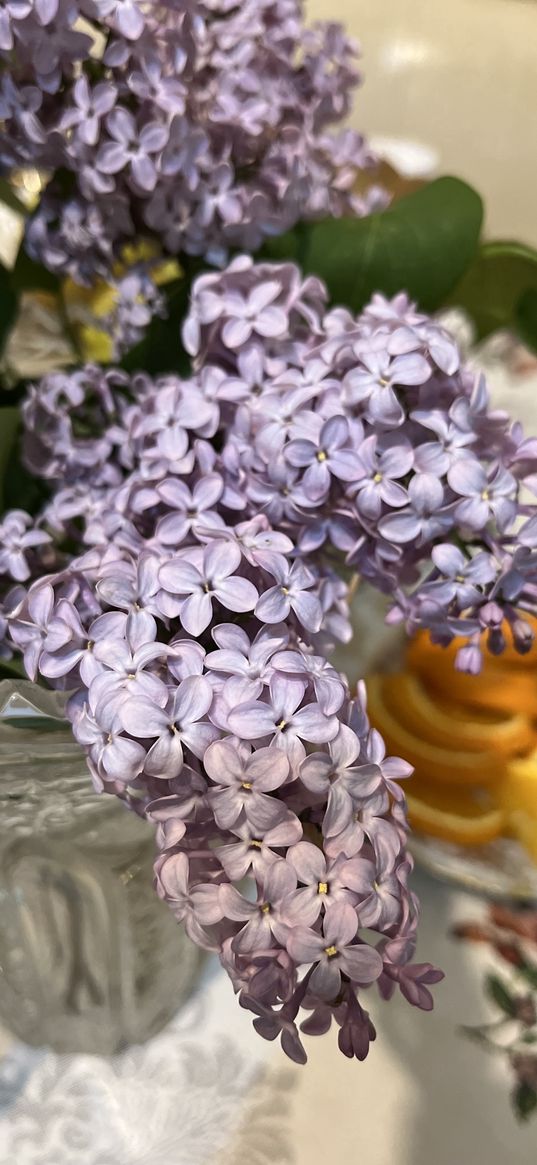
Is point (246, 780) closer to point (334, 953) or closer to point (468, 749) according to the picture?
point (334, 953)

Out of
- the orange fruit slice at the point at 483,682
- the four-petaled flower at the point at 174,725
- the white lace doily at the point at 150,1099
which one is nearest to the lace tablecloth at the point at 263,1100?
the white lace doily at the point at 150,1099

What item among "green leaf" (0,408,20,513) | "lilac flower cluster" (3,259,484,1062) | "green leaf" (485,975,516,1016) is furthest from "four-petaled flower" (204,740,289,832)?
"green leaf" (485,975,516,1016)

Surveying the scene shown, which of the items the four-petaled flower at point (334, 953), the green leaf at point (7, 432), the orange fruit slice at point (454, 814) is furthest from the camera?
the orange fruit slice at point (454, 814)

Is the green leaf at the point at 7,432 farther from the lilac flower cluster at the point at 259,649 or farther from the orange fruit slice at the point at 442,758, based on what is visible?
the orange fruit slice at the point at 442,758

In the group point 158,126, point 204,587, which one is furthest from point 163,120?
point 204,587

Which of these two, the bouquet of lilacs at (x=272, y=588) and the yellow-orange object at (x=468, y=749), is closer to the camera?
the bouquet of lilacs at (x=272, y=588)

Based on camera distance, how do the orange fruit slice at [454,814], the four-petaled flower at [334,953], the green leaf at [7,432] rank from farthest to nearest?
the orange fruit slice at [454,814] → the green leaf at [7,432] → the four-petaled flower at [334,953]

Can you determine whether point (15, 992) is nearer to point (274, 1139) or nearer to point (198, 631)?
point (274, 1139)
